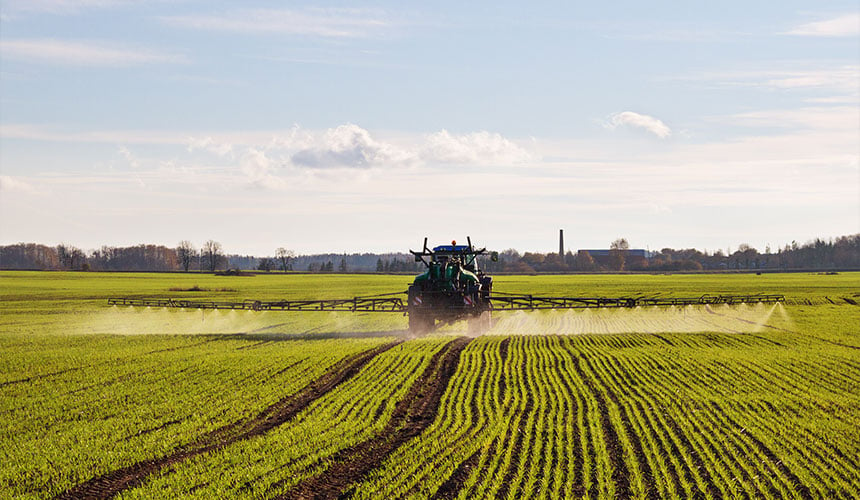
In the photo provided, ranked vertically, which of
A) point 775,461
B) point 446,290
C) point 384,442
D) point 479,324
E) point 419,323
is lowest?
point 775,461

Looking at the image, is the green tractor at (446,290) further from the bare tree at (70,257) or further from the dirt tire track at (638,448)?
the bare tree at (70,257)

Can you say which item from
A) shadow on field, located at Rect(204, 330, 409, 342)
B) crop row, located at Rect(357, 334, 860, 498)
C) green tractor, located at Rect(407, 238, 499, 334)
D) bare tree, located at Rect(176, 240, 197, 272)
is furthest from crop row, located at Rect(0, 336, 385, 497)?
bare tree, located at Rect(176, 240, 197, 272)

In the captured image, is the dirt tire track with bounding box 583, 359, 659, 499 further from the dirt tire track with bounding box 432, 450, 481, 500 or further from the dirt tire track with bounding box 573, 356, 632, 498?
the dirt tire track with bounding box 432, 450, 481, 500

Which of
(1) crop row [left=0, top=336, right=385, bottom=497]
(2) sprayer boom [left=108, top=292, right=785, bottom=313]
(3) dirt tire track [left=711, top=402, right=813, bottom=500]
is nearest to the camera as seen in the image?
(3) dirt tire track [left=711, top=402, right=813, bottom=500]

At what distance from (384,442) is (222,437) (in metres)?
3.12

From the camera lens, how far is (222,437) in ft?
46.5

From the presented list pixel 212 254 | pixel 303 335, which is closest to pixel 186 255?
pixel 212 254

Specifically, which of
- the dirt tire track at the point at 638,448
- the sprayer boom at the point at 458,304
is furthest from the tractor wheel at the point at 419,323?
the dirt tire track at the point at 638,448

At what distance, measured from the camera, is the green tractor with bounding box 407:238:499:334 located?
31.4m

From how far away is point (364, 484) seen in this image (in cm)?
1148

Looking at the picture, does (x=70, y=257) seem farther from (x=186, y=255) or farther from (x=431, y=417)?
(x=431, y=417)

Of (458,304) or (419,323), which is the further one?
(419,323)

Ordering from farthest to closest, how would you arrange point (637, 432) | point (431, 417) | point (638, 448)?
point (431, 417)
point (637, 432)
point (638, 448)

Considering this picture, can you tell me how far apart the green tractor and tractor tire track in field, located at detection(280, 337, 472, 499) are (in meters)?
9.50
